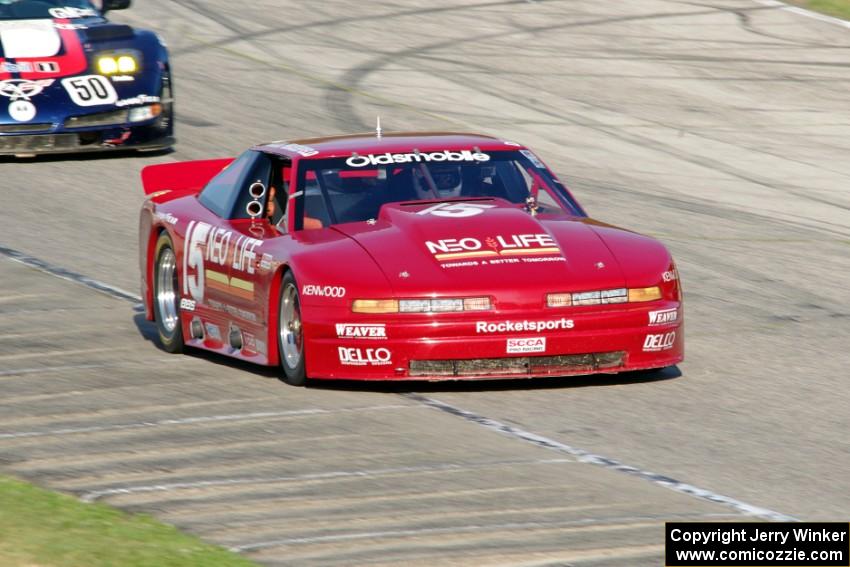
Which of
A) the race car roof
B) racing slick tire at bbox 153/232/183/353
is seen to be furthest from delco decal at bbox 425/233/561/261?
racing slick tire at bbox 153/232/183/353

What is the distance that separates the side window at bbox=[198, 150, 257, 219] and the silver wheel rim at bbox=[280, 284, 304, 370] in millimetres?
1086

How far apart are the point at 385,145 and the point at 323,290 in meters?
1.35

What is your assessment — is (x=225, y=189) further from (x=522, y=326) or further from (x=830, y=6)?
(x=830, y=6)

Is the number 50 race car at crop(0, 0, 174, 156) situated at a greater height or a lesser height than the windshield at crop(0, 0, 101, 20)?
lesser

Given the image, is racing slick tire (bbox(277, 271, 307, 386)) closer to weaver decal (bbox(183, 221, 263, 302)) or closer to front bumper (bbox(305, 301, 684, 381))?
front bumper (bbox(305, 301, 684, 381))

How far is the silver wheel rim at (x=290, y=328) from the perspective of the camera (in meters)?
8.22

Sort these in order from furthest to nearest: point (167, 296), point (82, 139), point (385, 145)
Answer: point (82, 139)
point (167, 296)
point (385, 145)

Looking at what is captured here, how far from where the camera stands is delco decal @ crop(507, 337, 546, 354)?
7.82 meters

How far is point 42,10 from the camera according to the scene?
51.9 feet

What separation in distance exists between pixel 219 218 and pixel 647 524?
4.24 m

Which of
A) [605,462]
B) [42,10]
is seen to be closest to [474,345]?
[605,462]

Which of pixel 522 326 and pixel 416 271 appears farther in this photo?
pixel 416 271

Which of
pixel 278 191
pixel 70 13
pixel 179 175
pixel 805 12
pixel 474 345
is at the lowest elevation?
pixel 805 12

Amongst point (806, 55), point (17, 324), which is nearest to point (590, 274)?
point (17, 324)
